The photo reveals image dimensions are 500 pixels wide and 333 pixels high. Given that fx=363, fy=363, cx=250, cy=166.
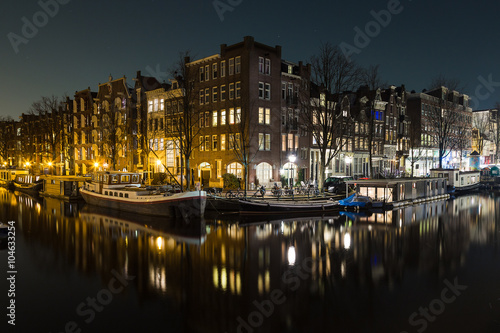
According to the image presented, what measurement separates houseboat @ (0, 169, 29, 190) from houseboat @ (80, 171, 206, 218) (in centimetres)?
3476

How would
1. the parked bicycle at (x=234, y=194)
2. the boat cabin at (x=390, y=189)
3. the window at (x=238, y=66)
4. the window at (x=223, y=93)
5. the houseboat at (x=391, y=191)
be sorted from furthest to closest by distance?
the window at (x=223, y=93), the window at (x=238, y=66), the boat cabin at (x=390, y=189), the houseboat at (x=391, y=191), the parked bicycle at (x=234, y=194)

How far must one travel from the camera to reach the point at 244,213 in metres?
35.3

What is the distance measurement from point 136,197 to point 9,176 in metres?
54.8

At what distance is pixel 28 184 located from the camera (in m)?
64.2

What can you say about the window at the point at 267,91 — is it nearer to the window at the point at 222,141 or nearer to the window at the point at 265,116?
the window at the point at 265,116

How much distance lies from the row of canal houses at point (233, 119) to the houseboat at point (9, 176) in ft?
50.3

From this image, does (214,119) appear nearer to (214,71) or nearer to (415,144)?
(214,71)

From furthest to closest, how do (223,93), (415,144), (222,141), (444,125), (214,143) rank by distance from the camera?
(415,144) → (444,125) → (214,143) → (222,141) → (223,93)

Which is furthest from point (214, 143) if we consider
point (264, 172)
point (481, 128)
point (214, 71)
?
point (481, 128)

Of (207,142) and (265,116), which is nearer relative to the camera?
(265,116)

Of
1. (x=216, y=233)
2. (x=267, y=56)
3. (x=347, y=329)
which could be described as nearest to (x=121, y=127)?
(x=267, y=56)

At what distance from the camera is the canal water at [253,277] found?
13258 millimetres

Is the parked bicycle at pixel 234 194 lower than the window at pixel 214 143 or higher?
lower

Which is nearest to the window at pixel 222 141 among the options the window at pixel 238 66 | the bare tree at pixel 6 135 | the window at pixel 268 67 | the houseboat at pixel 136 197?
the window at pixel 238 66
